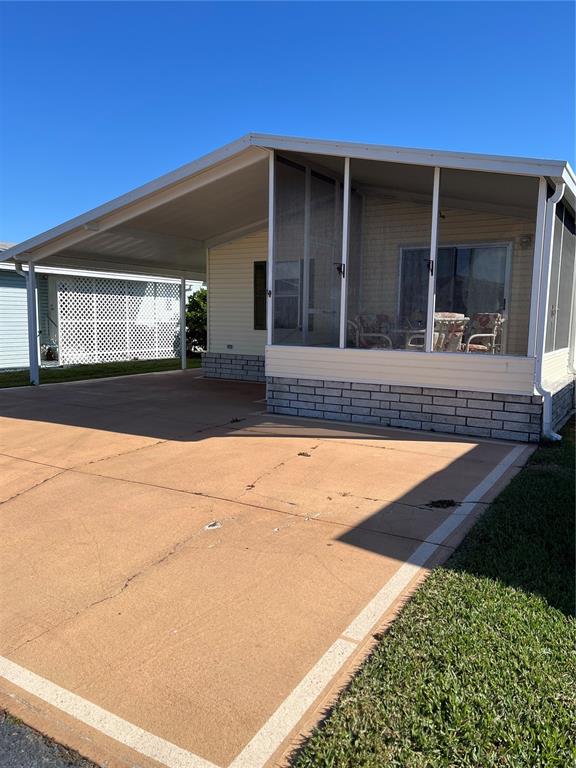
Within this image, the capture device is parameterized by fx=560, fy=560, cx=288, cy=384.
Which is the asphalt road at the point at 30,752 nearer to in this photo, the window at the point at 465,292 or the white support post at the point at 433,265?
the white support post at the point at 433,265

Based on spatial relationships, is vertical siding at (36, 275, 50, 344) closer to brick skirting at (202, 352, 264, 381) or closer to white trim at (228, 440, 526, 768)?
brick skirting at (202, 352, 264, 381)

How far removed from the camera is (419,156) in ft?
23.1

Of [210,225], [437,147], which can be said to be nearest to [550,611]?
[437,147]

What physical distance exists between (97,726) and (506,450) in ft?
17.6

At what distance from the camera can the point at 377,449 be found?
647cm

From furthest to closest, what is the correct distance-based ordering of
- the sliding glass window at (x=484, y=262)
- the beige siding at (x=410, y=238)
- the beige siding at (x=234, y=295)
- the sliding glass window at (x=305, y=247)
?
the beige siding at (x=234, y=295) → the sliding glass window at (x=305, y=247) → the beige siding at (x=410, y=238) → the sliding glass window at (x=484, y=262)

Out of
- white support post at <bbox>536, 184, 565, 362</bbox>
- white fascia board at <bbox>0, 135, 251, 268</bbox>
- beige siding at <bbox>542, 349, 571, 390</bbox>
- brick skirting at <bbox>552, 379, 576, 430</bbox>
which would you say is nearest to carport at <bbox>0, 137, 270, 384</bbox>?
white fascia board at <bbox>0, 135, 251, 268</bbox>

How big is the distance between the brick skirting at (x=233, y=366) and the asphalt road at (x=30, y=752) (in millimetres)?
11004

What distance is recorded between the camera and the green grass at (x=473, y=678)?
6.45 feet

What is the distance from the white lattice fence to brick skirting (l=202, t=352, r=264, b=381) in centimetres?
592

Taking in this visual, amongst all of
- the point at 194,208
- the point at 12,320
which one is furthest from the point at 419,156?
the point at 12,320

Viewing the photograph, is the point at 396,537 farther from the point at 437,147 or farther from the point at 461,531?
the point at 437,147

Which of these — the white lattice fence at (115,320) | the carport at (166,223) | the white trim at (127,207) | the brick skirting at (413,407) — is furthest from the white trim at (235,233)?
the white lattice fence at (115,320)

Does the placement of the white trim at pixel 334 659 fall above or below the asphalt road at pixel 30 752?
above
